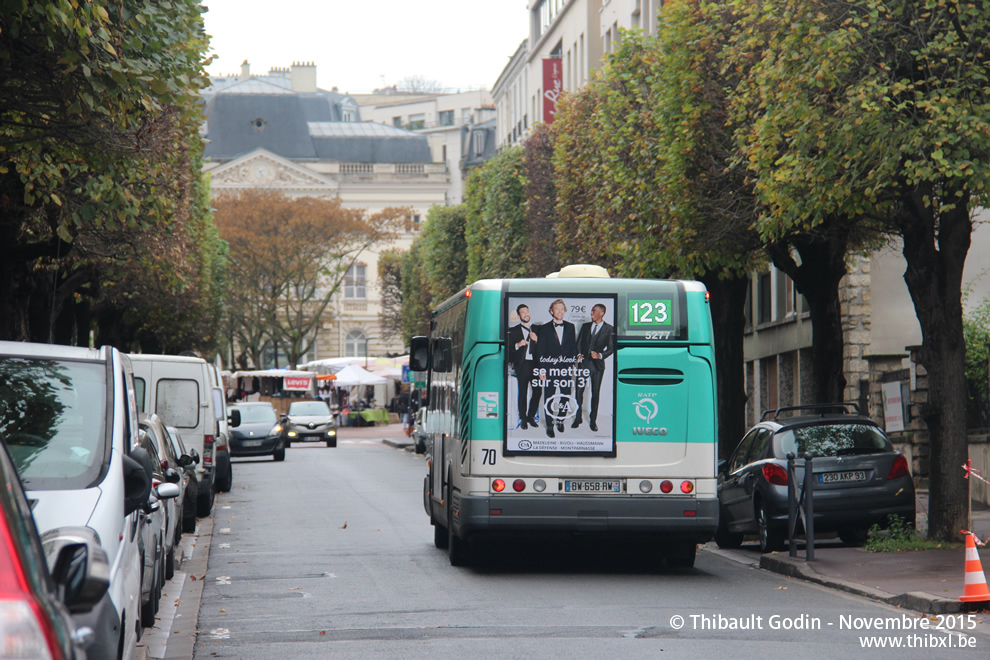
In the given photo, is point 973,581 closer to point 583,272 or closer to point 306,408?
point 583,272

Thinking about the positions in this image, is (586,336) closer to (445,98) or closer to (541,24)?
(541,24)

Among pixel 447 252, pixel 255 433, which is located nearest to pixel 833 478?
pixel 255 433

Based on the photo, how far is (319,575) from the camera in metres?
13.6

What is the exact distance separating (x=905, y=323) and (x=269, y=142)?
8058 centimetres

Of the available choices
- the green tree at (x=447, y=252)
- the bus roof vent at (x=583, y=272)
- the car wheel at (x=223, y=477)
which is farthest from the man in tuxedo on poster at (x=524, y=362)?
the green tree at (x=447, y=252)

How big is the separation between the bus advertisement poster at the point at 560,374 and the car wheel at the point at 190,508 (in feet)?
21.7

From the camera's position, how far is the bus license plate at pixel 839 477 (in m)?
15.9

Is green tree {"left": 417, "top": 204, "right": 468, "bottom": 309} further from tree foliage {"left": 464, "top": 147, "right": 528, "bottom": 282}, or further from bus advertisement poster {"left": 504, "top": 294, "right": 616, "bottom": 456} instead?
bus advertisement poster {"left": 504, "top": 294, "right": 616, "bottom": 456}

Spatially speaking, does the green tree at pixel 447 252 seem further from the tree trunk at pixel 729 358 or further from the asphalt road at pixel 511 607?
the asphalt road at pixel 511 607

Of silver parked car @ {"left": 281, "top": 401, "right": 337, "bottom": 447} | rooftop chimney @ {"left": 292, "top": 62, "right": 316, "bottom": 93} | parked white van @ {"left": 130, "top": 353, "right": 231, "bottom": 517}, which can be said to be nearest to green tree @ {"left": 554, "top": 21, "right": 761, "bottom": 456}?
parked white van @ {"left": 130, "top": 353, "right": 231, "bottom": 517}

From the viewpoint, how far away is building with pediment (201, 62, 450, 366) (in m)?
97.8

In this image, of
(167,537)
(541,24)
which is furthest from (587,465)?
(541,24)

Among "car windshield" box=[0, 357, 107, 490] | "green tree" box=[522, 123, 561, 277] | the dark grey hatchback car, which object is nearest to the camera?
"car windshield" box=[0, 357, 107, 490]

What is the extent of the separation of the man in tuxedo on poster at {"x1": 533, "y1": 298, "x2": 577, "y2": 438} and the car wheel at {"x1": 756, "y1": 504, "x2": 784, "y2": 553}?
3.78 m
